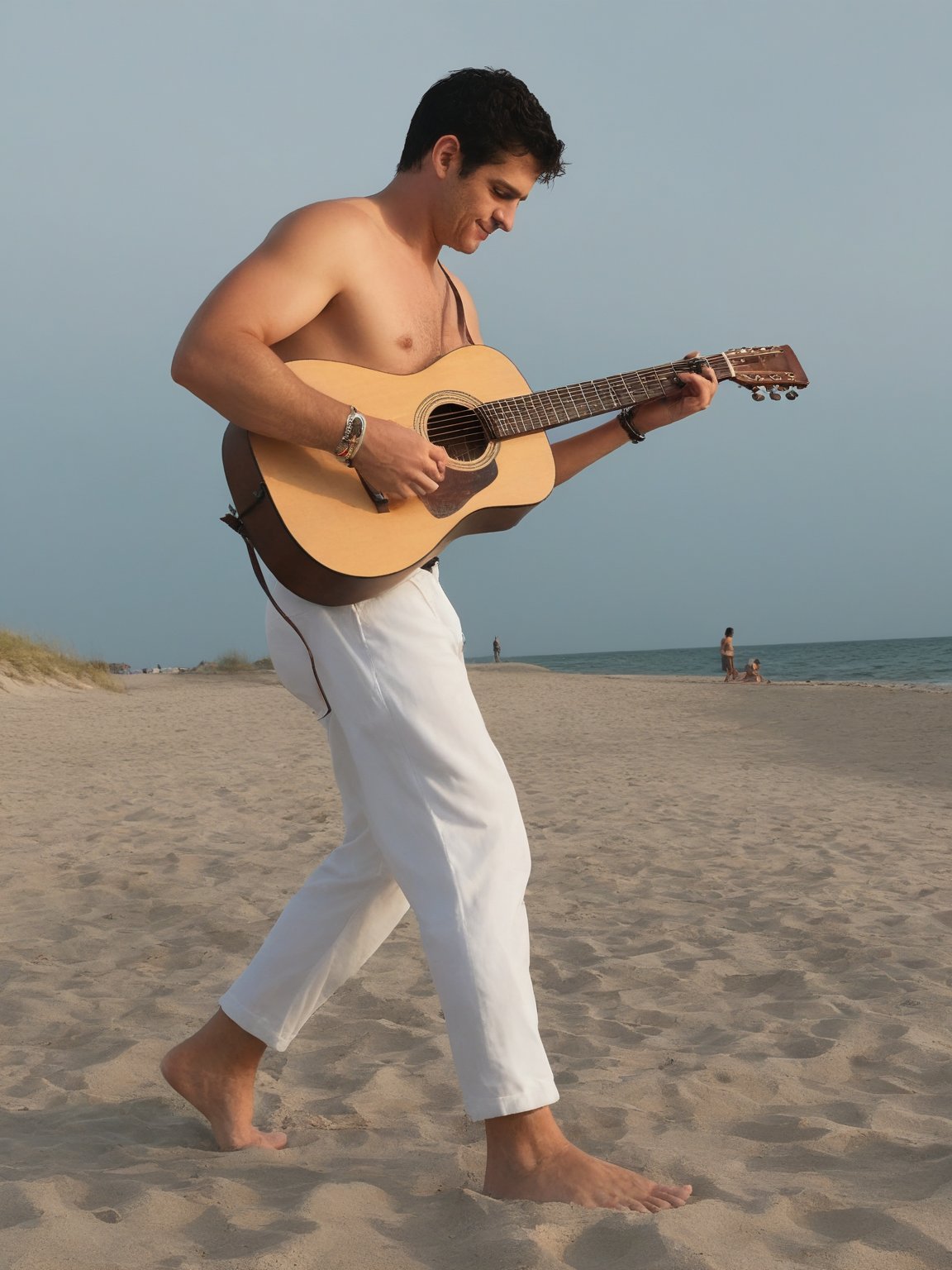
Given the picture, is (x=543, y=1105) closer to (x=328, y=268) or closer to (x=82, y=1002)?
(x=328, y=268)

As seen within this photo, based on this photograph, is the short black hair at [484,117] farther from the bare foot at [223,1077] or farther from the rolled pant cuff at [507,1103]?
the bare foot at [223,1077]

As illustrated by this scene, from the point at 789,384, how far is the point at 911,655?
62489mm

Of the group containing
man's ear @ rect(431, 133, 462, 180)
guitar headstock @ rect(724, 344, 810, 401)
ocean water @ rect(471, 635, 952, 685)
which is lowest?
ocean water @ rect(471, 635, 952, 685)

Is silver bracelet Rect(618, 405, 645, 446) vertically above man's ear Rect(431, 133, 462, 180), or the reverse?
man's ear Rect(431, 133, 462, 180)

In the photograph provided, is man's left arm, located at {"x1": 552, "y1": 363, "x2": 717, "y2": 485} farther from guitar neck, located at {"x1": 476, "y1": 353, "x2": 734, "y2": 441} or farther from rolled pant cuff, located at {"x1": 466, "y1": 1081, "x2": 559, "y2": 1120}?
rolled pant cuff, located at {"x1": 466, "y1": 1081, "x2": 559, "y2": 1120}

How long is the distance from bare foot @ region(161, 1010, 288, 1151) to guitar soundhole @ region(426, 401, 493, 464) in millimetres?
1474

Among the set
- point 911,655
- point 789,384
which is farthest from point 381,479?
point 911,655

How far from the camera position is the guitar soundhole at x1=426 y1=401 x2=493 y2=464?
2668mm

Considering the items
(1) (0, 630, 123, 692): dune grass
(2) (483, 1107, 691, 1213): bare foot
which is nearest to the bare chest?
(2) (483, 1107, 691, 1213): bare foot

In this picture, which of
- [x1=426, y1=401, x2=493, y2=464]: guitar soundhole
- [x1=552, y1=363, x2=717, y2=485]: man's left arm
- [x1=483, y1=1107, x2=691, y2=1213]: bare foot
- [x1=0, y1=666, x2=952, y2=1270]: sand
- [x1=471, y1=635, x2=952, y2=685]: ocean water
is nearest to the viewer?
[x1=0, y1=666, x2=952, y2=1270]: sand

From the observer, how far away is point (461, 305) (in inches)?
110

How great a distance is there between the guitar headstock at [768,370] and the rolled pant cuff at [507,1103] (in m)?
2.15

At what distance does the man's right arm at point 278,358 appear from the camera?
2131mm

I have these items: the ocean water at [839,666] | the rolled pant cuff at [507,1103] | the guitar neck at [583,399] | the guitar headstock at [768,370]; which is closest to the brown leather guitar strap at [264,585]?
the guitar neck at [583,399]
